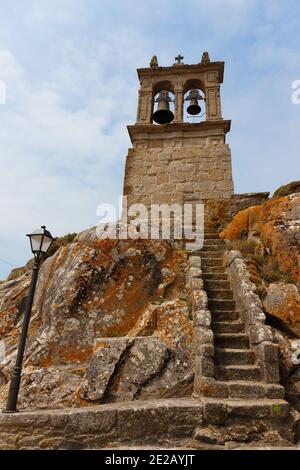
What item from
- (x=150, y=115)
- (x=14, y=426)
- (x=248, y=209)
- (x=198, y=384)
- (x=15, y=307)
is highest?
(x=150, y=115)

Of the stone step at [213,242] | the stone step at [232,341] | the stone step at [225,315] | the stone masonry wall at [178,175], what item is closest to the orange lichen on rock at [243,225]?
the stone step at [213,242]

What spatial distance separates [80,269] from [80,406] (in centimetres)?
246

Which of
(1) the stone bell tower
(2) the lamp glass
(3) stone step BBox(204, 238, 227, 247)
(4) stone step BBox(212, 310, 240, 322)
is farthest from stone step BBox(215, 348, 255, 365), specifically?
(1) the stone bell tower

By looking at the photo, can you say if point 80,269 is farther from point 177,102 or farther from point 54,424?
point 177,102

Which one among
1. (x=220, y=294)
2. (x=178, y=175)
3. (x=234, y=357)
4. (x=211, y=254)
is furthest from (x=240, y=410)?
(x=178, y=175)

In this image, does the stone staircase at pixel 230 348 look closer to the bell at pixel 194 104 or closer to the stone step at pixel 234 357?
the stone step at pixel 234 357

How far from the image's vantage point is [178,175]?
10.1 metres

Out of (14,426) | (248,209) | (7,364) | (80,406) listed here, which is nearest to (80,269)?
(7,364)

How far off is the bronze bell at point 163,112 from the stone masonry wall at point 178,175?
1.52 metres

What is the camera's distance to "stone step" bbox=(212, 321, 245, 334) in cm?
505

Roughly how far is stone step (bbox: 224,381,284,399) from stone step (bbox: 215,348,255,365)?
1.59ft

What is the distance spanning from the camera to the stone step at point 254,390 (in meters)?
3.97

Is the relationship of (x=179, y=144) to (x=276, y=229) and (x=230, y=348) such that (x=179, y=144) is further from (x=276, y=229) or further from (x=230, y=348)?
(x=230, y=348)

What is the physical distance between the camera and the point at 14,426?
3660 mm
